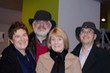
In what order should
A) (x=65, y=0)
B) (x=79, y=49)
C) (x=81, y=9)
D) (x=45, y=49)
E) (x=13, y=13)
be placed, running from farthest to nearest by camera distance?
(x=13, y=13) < (x=81, y=9) < (x=65, y=0) < (x=79, y=49) < (x=45, y=49)

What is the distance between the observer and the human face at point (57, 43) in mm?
2072

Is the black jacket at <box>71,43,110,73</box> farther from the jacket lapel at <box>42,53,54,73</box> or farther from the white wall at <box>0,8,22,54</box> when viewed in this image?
the white wall at <box>0,8,22,54</box>

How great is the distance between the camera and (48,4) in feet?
13.6

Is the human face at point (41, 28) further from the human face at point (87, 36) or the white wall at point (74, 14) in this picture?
the white wall at point (74, 14)

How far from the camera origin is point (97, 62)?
2.59 metres

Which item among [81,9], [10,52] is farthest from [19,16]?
[10,52]

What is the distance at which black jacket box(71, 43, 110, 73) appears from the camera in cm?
253

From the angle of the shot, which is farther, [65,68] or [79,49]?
[79,49]

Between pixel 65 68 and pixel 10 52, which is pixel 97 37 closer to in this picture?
pixel 65 68

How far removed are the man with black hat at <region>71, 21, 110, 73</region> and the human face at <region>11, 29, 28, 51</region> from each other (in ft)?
2.52

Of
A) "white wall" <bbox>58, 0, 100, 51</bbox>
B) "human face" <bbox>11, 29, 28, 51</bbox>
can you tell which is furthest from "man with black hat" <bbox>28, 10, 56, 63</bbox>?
"white wall" <bbox>58, 0, 100, 51</bbox>

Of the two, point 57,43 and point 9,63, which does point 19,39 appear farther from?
point 57,43

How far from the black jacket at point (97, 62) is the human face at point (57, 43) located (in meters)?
0.56

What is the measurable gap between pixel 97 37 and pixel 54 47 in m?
0.86
